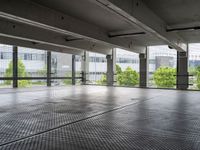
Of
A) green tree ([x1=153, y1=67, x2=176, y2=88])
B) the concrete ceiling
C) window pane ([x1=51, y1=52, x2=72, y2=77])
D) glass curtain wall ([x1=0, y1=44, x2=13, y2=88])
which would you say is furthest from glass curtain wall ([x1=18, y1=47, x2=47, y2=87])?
green tree ([x1=153, y1=67, x2=176, y2=88])

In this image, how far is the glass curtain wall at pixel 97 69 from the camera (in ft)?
52.4

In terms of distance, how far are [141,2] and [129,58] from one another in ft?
33.1

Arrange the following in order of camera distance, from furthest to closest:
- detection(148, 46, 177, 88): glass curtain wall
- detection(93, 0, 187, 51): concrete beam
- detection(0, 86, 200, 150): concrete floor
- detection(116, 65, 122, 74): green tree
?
detection(116, 65, 122, 74): green tree < detection(148, 46, 177, 88): glass curtain wall < detection(93, 0, 187, 51): concrete beam < detection(0, 86, 200, 150): concrete floor

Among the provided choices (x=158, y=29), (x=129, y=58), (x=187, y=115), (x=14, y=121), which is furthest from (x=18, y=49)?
(x=187, y=115)

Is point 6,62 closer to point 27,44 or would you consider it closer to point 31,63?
point 31,63

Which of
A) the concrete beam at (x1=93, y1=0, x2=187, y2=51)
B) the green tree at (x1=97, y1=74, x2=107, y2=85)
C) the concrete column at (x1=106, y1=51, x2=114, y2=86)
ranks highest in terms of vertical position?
the concrete beam at (x1=93, y1=0, x2=187, y2=51)

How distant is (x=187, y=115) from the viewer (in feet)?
15.6

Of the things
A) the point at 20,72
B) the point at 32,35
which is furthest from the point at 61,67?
the point at 32,35

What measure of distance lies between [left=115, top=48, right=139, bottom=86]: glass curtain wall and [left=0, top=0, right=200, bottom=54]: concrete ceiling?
481 centimetres

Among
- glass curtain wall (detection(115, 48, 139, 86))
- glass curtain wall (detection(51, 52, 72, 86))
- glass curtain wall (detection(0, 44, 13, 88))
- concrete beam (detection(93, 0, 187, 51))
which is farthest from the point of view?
glass curtain wall (detection(115, 48, 139, 86))

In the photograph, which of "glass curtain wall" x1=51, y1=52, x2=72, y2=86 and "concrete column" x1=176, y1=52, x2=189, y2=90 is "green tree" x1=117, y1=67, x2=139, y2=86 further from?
"glass curtain wall" x1=51, y1=52, x2=72, y2=86

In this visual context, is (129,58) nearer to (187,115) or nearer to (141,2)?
(141,2)

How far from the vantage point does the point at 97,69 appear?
649 inches

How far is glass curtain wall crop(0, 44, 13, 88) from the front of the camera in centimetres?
1196
